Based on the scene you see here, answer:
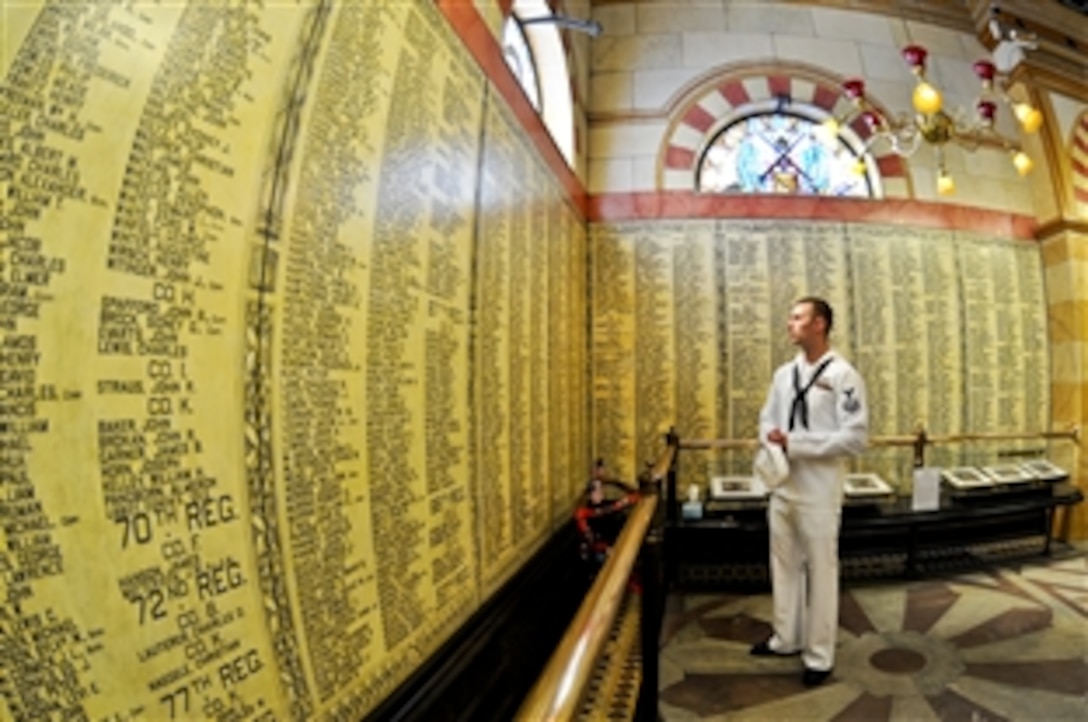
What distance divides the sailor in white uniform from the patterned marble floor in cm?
20

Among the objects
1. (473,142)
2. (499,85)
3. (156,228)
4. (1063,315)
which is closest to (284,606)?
(156,228)

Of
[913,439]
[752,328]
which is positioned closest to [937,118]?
[752,328]

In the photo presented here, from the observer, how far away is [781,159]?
5.26m

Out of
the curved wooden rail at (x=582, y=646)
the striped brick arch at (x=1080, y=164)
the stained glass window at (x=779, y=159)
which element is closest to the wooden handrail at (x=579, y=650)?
the curved wooden rail at (x=582, y=646)

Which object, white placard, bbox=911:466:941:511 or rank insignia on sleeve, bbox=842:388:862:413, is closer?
rank insignia on sleeve, bbox=842:388:862:413

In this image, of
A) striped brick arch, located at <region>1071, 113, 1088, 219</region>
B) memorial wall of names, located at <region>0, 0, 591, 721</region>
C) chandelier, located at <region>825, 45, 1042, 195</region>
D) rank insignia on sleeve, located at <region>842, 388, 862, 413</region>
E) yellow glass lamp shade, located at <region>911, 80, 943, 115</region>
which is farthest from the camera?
striped brick arch, located at <region>1071, 113, 1088, 219</region>

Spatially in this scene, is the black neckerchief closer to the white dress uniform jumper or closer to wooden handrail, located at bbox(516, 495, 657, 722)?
the white dress uniform jumper

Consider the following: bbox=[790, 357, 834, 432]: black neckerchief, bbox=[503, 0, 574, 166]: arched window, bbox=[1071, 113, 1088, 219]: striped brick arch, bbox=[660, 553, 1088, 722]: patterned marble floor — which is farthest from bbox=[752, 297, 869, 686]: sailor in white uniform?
bbox=[1071, 113, 1088, 219]: striped brick arch

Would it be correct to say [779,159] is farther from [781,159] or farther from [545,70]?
[545,70]

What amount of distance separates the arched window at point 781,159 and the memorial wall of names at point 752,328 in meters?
0.55

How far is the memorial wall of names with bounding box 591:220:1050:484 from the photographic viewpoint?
15.5 feet

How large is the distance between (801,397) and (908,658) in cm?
149

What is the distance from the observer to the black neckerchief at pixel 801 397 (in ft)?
9.50

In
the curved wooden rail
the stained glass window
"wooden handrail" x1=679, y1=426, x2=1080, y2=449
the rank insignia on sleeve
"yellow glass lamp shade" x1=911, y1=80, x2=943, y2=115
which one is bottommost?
the curved wooden rail
